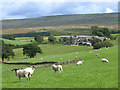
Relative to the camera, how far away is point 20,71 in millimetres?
20453

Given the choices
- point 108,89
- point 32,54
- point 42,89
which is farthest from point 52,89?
point 32,54

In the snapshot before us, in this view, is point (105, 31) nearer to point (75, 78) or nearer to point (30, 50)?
point (30, 50)

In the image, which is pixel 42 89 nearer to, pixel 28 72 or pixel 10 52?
pixel 28 72

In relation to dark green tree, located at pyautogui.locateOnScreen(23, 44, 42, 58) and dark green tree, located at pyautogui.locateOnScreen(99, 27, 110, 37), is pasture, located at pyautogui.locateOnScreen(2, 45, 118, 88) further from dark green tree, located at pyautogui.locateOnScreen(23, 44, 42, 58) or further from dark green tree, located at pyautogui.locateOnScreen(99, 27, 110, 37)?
dark green tree, located at pyautogui.locateOnScreen(99, 27, 110, 37)

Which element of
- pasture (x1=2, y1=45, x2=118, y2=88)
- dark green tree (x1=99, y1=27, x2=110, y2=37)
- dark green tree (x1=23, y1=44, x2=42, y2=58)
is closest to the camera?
pasture (x1=2, y1=45, x2=118, y2=88)

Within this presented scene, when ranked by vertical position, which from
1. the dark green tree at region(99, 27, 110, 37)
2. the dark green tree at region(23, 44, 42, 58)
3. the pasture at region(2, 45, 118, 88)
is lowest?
the dark green tree at region(23, 44, 42, 58)

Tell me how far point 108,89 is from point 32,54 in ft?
254

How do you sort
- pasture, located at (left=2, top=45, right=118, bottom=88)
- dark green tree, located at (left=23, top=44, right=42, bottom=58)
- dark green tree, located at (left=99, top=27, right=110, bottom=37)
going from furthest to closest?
dark green tree, located at (left=99, top=27, right=110, bottom=37) < dark green tree, located at (left=23, top=44, right=42, bottom=58) < pasture, located at (left=2, top=45, right=118, bottom=88)

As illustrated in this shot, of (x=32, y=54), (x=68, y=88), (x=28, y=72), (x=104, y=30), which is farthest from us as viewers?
(x=104, y=30)

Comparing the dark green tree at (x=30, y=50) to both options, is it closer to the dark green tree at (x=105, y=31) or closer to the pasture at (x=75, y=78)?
the pasture at (x=75, y=78)

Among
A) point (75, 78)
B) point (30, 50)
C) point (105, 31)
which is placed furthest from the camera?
point (105, 31)

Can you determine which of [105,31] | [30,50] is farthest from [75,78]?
[105,31]

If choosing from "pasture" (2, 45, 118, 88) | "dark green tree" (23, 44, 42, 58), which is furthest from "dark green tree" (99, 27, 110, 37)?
"pasture" (2, 45, 118, 88)

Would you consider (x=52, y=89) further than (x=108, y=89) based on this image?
Yes
